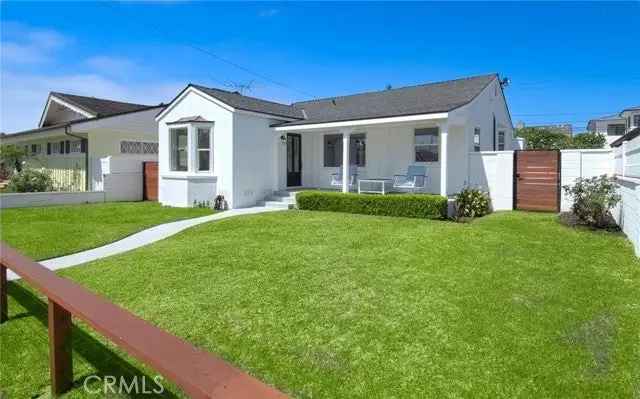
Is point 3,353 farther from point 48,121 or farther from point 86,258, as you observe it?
point 48,121

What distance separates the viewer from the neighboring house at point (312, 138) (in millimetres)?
13273

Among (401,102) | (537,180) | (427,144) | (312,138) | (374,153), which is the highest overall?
(401,102)

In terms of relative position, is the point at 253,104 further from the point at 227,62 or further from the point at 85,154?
the point at 85,154

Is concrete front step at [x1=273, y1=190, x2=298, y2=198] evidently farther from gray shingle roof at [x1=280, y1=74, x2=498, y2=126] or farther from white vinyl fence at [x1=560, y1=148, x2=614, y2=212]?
white vinyl fence at [x1=560, y1=148, x2=614, y2=212]

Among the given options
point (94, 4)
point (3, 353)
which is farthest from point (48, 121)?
point (3, 353)

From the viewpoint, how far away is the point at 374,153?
15031mm

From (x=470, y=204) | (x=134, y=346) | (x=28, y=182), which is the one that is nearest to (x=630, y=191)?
(x=470, y=204)

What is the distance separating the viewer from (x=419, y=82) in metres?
16.3

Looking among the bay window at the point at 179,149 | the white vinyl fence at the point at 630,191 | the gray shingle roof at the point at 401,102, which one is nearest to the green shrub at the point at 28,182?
the bay window at the point at 179,149

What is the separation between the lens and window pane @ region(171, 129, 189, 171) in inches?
591

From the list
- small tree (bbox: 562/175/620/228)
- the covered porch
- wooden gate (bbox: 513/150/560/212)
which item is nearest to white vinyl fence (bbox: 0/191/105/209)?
the covered porch

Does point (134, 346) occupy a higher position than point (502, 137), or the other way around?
point (502, 137)

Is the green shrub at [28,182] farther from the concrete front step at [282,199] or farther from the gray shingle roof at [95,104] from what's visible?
the concrete front step at [282,199]

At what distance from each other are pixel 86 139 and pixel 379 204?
1424 cm
